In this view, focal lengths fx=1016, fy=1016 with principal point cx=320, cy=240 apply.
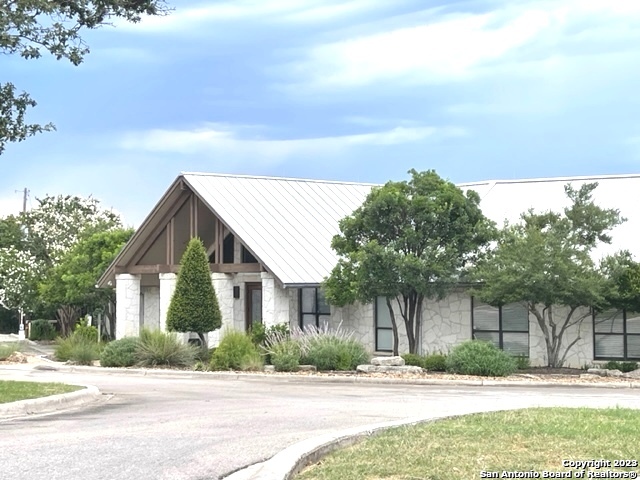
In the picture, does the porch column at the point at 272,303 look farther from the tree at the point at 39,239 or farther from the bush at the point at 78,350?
the tree at the point at 39,239

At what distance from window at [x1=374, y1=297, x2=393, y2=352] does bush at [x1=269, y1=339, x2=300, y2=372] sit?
5.24 meters

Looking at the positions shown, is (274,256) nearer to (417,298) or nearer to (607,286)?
(417,298)

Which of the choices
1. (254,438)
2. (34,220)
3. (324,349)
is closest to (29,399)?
(254,438)

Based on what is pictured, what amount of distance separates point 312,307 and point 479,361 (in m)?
9.35

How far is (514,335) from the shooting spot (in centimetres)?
3019

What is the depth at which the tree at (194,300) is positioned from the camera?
3061 cm

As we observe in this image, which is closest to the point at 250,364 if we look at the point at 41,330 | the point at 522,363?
the point at 522,363

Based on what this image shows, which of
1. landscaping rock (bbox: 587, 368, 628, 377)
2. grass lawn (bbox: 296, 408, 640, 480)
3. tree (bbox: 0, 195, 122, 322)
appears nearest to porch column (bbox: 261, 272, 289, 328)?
landscaping rock (bbox: 587, 368, 628, 377)

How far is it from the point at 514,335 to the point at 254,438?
19079 millimetres

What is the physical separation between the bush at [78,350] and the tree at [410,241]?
8.84 meters

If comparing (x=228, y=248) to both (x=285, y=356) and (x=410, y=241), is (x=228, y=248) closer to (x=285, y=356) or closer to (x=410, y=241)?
(x=285, y=356)

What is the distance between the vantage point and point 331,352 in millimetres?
27406

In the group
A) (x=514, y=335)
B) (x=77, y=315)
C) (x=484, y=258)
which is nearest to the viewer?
(x=484, y=258)

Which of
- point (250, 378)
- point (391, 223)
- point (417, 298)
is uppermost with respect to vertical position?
point (391, 223)
